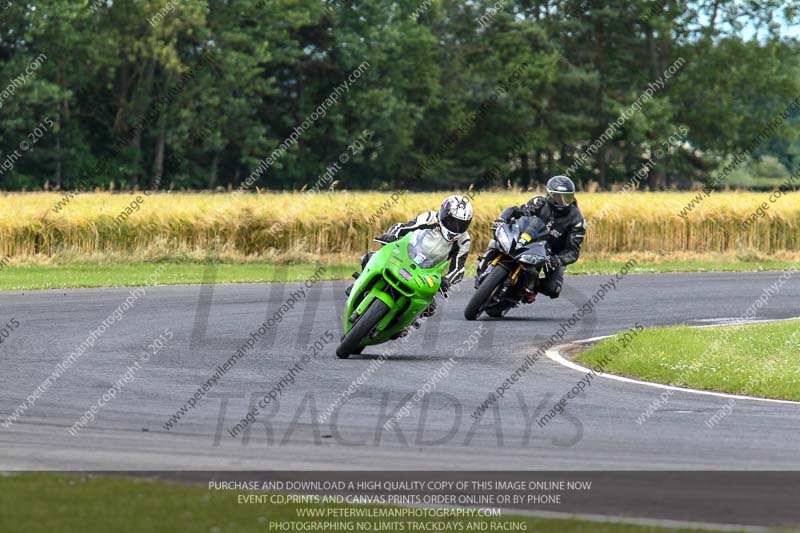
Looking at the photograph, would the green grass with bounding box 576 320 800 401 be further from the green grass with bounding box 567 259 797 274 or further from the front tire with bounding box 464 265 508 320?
the green grass with bounding box 567 259 797 274

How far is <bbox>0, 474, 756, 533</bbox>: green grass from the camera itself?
657 cm

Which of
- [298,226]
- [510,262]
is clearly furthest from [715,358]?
[298,226]

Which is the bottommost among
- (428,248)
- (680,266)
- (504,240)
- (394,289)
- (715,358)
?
(680,266)

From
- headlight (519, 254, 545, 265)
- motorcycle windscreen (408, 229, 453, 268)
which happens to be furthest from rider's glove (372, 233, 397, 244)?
headlight (519, 254, 545, 265)

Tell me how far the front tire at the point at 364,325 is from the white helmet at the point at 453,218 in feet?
3.61

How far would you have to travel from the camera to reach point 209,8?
217 feet

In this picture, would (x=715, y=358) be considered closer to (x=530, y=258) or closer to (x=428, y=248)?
(x=428, y=248)

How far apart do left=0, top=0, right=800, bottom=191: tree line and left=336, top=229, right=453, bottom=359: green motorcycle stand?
38287 millimetres

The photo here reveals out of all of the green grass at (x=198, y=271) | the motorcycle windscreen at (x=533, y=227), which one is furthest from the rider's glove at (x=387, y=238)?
the green grass at (x=198, y=271)

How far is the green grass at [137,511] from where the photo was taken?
657cm

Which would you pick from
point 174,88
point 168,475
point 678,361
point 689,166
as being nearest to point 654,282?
point 678,361

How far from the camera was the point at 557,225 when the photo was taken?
18.6 meters

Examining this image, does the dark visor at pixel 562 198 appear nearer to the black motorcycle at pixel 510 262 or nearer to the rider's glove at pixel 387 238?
the black motorcycle at pixel 510 262

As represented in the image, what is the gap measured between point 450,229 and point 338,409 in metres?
3.90
